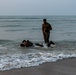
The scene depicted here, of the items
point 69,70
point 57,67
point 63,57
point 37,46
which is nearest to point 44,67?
point 57,67

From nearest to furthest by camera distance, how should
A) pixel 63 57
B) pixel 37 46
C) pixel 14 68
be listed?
pixel 14 68 < pixel 63 57 < pixel 37 46

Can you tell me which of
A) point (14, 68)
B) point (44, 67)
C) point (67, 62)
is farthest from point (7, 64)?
point (67, 62)

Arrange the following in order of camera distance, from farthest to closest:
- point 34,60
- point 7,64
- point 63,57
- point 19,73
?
1. point 63,57
2. point 34,60
3. point 7,64
4. point 19,73

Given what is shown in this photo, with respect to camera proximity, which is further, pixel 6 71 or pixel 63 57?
pixel 63 57

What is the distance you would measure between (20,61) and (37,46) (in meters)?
5.39

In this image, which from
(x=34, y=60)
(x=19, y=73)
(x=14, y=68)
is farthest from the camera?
(x=34, y=60)

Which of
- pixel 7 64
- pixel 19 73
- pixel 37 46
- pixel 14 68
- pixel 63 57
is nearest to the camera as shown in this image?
pixel 19 73

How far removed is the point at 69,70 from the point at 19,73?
5.87ft

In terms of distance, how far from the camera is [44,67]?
32.5 ft

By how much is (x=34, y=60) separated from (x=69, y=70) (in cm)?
246

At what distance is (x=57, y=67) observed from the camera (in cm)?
981

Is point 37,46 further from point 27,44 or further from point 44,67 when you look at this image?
point 44,67

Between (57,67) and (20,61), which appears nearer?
(57,67)

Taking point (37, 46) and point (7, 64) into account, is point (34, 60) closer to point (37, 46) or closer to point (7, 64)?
point (7, 64)
